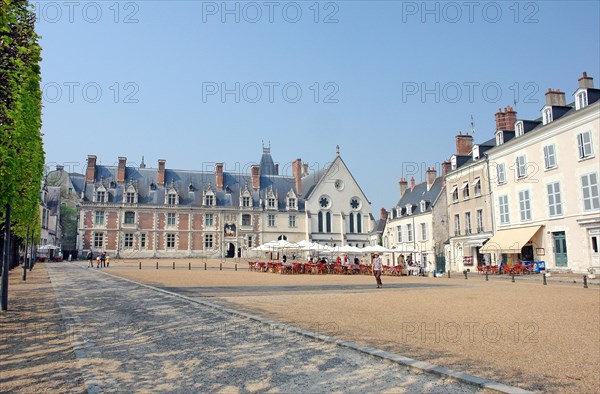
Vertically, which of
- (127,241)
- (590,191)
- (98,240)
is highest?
(590,191)

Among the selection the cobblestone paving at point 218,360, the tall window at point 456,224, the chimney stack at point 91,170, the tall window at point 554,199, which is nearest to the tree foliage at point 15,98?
the cobblestone paving at point 218,360

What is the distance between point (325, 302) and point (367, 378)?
7.56 m

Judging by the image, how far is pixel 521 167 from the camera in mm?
30922

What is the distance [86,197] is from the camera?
52.7m

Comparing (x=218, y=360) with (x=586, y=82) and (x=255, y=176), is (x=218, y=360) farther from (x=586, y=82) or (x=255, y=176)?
(x=255, y=176)

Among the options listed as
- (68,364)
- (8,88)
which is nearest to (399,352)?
(68,364)

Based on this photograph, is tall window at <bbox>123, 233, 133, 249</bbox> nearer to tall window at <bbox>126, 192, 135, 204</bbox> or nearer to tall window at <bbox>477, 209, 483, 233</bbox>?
tall window at <bbox>126, 192, 135, 204</bbox>

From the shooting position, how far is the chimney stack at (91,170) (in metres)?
53.7

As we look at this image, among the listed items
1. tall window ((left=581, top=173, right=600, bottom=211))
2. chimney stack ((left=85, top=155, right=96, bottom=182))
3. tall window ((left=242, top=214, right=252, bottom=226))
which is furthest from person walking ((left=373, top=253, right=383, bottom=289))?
chimney stack ((left=85, top=155, right=96, bottom=182))

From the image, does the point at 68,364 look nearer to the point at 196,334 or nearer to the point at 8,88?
the point at 196,334

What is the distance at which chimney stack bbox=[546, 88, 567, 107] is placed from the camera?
29.8m

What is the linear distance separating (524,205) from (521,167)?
2.65 meters

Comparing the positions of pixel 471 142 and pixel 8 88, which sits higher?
pixel 471 142

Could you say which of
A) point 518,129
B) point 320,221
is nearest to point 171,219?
point 320,221
